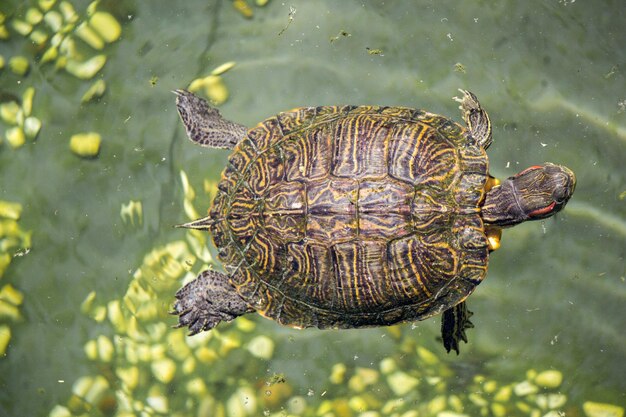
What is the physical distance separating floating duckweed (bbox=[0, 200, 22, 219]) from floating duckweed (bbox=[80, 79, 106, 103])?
0.95 meters

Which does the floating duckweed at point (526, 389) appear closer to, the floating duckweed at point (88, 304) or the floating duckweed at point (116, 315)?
the floating duckweed at point (116, 315)

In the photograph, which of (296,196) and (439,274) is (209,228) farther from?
(439,274)

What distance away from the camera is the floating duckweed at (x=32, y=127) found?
4332 millimetres

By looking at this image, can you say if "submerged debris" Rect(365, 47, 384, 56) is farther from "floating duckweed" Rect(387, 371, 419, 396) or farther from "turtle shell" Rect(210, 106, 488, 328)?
"floating duckweed" Rect(387, 371, 419, 396)

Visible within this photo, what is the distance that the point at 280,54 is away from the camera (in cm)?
430

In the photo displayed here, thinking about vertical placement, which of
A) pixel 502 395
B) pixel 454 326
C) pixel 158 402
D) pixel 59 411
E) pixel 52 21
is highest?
pixel 52 21

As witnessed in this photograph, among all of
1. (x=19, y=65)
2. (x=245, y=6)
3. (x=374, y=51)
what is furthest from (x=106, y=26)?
(x=374, y=51)

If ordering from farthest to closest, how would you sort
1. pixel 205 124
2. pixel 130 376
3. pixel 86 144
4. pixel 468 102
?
pixel 86 144
pixel 130 376
pixel 205 124
pixel 468 102

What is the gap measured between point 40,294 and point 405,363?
2.79 meters

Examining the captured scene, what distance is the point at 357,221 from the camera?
120 inches

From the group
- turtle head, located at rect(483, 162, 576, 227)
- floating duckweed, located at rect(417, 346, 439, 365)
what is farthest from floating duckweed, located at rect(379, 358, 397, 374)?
turtle head, located at rect(483, 162, 576, 227)

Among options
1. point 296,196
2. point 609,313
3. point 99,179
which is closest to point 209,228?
point 296,196

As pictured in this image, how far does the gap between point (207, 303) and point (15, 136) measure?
2.07 meters

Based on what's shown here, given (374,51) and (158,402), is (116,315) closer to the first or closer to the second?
(158,402)
